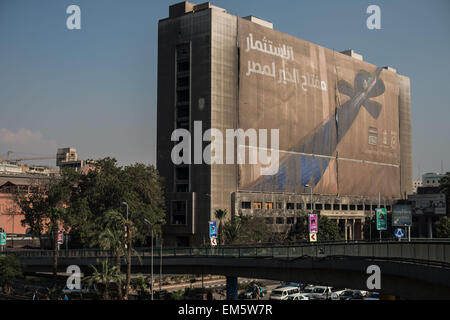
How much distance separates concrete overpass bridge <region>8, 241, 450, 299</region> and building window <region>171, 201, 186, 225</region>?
40615 mm

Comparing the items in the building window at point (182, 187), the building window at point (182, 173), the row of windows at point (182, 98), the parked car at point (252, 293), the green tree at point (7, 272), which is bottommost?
the parked car at point (252, 293)

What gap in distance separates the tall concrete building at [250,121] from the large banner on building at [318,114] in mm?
288

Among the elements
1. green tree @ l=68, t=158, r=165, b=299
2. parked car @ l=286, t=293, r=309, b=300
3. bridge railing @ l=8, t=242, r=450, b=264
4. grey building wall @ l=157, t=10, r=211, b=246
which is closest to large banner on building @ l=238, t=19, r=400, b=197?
grey building wall @ l=157, t=10, r=211, b=246

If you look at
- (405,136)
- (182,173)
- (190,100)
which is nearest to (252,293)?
(182,173)

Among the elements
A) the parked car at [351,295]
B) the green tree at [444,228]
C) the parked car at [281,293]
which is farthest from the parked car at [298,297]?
the green tree at [444,228]

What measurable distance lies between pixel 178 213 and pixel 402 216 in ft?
207

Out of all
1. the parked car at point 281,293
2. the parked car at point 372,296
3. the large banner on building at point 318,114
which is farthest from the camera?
the large banner on building at point 318,114

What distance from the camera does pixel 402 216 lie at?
66.4 meters

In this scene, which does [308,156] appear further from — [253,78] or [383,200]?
[383,200]

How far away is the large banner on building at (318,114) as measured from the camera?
13000 cm

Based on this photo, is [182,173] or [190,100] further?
[182,173]

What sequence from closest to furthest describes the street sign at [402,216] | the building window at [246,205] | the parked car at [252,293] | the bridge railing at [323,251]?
the bridge railing at [323,251] → the street sign at [402,216] → the parked car at [252,293] → the building window at [246,205]

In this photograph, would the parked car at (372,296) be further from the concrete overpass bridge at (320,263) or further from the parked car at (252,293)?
the concrete overpass bridge at (320,263)

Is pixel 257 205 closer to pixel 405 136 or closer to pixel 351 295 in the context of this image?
pixel 351 295
